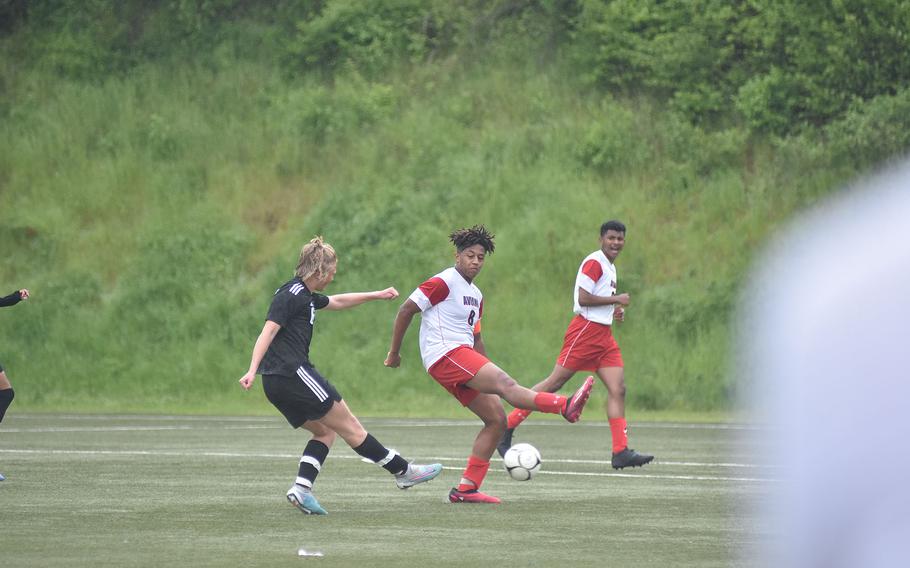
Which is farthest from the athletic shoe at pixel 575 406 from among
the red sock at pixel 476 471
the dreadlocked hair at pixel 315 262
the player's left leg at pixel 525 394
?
the dreadlocked hair at pixel 315 262

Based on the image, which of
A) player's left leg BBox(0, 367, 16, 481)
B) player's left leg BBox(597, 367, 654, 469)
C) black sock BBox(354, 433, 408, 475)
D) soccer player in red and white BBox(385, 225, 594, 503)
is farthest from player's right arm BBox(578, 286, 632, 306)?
player's left leg BBox(0, 367, 16, 481)

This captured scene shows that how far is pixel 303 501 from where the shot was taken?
966 centimetres

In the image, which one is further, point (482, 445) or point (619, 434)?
point (619, 434)

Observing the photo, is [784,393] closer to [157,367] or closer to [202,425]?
[202,425]

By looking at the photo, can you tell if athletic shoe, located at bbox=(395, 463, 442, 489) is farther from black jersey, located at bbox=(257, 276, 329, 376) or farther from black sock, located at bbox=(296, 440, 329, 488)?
black jersey, located at bbox=(257, 276, 329, 376)

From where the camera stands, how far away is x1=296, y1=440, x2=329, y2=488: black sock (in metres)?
9.78

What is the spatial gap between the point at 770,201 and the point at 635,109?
4.28 metres

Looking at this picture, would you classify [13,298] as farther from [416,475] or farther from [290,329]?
[416,475]

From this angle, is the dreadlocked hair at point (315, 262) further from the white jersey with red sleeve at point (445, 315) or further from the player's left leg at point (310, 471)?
the player's left leg at point (310, 471)

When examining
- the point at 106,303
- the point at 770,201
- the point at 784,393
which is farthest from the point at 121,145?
the point at 784,393

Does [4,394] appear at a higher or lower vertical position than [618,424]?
lower

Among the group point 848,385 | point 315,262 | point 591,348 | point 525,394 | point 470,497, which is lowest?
point 470,497

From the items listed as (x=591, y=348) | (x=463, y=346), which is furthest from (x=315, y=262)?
(x=591, y=348)

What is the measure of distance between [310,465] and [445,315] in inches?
58.0
